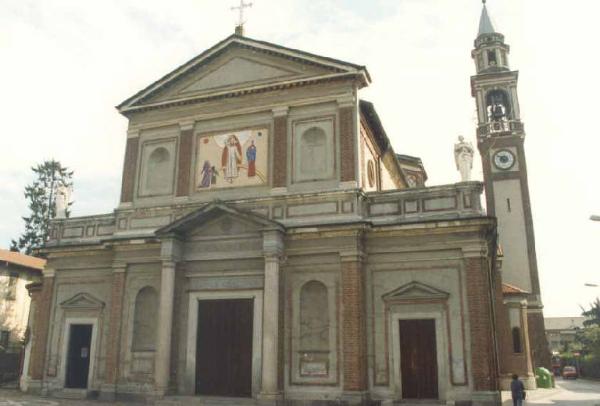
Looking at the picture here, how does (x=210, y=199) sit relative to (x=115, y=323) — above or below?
above

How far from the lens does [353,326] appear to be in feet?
55.1

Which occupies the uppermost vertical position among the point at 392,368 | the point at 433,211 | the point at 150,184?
the point at 150,184

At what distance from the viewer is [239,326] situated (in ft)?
60.2

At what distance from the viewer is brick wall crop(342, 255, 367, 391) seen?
1642 cm

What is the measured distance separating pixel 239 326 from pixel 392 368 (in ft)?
17.0

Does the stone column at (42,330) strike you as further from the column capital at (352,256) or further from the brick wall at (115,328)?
the column capital at (352,256)

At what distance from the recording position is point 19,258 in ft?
128

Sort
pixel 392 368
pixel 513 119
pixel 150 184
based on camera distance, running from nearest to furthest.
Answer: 1. pixel 392 368
2. pixel 150 184
3. pixel 513 119

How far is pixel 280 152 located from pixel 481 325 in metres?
8.75

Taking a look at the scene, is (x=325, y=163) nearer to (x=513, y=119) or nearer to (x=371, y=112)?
(x=371, y=112)

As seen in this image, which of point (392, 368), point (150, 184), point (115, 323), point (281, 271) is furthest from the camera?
point (150, 184)

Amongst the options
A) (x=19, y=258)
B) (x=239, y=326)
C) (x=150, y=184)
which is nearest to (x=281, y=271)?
(x=239, y=326)

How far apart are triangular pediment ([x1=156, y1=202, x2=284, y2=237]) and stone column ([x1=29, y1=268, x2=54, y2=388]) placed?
19.1 ft

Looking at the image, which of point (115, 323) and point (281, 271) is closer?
point (281, 271)
